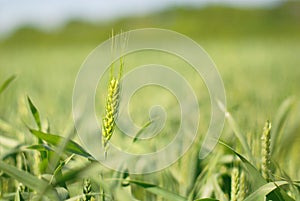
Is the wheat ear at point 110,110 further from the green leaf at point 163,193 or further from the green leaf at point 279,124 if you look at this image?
the green leaf at point 279,124

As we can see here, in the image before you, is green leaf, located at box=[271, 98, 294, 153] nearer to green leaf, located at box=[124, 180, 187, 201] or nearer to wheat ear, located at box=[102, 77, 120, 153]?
green leaf, located at box=[124, 180, 187, 201]

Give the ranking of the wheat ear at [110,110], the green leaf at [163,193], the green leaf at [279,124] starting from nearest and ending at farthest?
the wheat ear at [110,110], the green leaf at [163,193], the green leaf at [279,124]

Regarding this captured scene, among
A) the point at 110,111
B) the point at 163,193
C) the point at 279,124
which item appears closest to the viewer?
the point at 110,111

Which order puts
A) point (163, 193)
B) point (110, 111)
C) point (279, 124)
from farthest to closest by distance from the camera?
point (279, 124) → point (163, 193) → point (110, 111)

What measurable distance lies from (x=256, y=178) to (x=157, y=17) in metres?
26.8

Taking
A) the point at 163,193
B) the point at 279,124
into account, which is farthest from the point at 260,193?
the point at 279,124

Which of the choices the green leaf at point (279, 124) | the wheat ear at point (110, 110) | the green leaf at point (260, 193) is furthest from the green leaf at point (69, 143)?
the green leaf at point (279, 124)

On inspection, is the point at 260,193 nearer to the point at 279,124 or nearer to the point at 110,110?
the point at 110,110

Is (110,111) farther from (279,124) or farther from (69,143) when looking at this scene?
(279,124)

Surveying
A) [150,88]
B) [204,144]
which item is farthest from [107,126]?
[150,88]

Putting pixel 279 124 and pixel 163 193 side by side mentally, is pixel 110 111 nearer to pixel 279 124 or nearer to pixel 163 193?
pixel 163 193

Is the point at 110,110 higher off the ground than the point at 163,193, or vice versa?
the point at 110,110

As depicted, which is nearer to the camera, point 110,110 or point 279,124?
point 110,110

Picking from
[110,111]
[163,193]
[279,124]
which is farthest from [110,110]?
[279,124]
